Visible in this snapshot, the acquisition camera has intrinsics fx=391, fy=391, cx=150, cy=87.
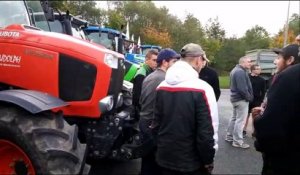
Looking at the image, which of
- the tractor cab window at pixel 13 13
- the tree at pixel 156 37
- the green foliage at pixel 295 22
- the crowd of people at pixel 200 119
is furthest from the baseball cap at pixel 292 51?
the tree at pixel 156 37

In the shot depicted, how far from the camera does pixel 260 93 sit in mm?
9070

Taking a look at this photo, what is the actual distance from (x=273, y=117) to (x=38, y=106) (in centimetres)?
196

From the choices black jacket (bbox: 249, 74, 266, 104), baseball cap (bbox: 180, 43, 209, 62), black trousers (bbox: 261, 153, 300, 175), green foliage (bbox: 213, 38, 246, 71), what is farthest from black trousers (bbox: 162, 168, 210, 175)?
green foliage (bbox: 213, 38, 246, 71)

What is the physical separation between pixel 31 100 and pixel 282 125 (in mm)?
2110

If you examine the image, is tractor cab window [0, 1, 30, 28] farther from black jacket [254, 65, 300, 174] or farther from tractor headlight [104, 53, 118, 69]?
black jacket [254, 65, 300, 174]

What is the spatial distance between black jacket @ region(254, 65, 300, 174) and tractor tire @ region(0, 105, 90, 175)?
1.56 m

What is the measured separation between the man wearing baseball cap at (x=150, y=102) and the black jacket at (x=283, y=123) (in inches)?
68.8

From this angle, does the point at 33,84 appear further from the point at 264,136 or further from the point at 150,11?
the point at 150,11

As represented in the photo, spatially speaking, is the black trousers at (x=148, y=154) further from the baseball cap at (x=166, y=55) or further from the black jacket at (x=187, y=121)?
the black jacket at (x=187, y=121)

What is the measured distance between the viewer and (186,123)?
3.40 m

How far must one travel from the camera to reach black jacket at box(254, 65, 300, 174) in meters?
2.75

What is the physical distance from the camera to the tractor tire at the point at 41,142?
3.28 metres

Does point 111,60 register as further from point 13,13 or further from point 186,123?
point 13,13

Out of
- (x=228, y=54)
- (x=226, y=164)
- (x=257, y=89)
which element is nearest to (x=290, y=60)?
(x=226, y=164)
